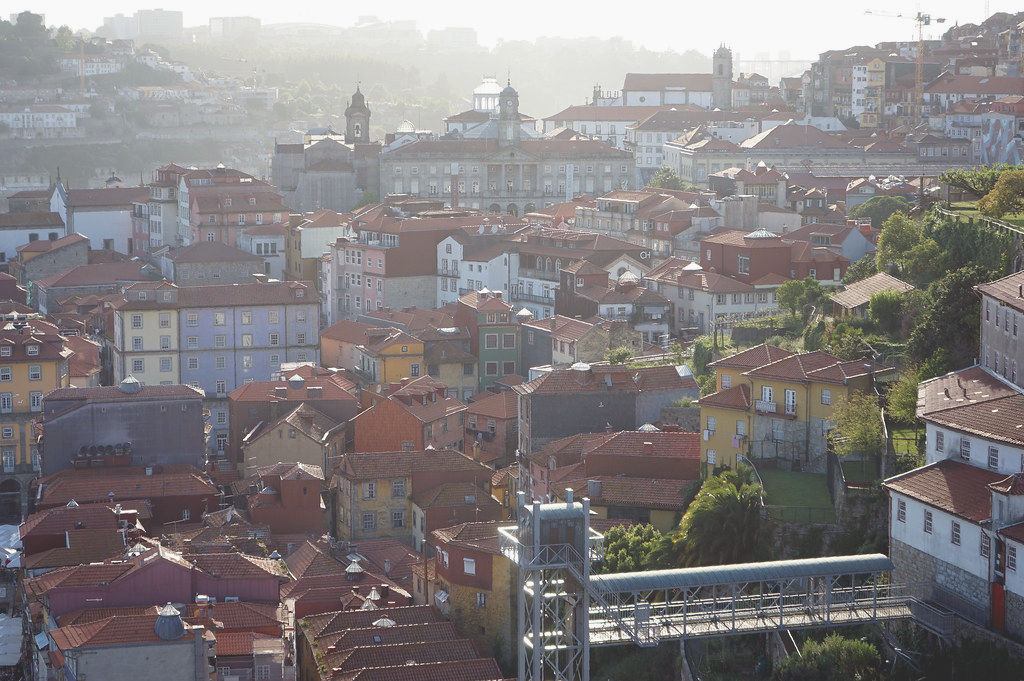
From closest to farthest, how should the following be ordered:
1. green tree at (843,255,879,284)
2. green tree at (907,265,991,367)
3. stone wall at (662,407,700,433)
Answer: green tree at (907,265,991,367) → stone wall at (662,407,700,433) → green tree at (843,255,879,284)

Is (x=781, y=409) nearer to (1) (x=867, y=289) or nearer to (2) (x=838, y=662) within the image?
(1) (x=867, y=289)

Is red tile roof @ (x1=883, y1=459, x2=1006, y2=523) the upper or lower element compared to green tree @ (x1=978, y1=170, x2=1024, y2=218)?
lower

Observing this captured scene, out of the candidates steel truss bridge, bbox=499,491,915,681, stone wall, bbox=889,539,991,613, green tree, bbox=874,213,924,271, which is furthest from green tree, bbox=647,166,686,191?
steel truss bridge, bbox=499,491,915,681

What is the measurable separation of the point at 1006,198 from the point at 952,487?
1504 centimetres

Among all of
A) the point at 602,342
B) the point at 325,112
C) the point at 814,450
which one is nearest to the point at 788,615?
the point at 814,450

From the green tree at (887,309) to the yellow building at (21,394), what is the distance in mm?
21797

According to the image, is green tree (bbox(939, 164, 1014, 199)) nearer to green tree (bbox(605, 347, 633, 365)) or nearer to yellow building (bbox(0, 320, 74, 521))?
green tree (bbox(605, 347, 633, 365))

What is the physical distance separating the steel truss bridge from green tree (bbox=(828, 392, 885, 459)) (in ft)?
13.4

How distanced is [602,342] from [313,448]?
1065 centimetres

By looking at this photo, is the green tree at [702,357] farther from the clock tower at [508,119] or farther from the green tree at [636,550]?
the clock tower at [508,119]

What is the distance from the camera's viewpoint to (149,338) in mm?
51406

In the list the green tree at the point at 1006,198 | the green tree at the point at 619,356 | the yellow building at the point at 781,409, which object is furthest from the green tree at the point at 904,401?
the green tree at the point at 619,356

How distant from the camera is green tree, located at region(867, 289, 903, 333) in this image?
3694cm

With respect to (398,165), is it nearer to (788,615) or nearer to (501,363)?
(501,363)
